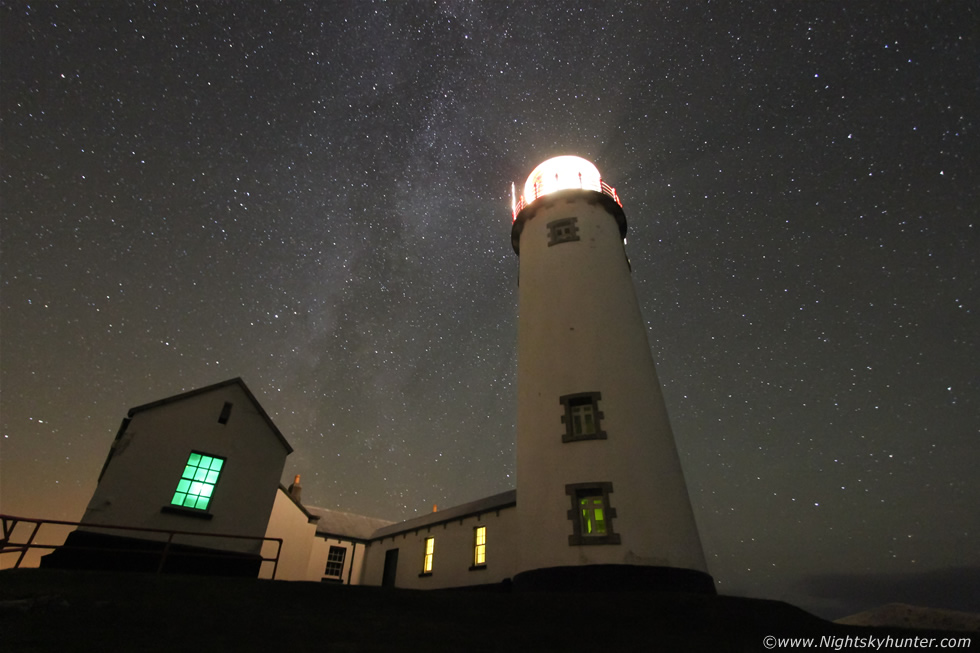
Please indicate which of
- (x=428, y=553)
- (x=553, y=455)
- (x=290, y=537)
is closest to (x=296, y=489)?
A: (x=290, y=537)

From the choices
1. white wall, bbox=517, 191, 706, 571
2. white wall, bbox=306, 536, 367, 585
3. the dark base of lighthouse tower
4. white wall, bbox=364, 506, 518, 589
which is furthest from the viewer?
white wall, bbox=306, 536, 367, 585

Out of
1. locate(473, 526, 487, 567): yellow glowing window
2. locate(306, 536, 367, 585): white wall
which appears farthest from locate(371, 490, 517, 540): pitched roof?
locate(306, 536, 367, 585): white wall

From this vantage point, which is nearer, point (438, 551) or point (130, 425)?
point (130, 425)

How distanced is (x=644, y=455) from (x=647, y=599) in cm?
394

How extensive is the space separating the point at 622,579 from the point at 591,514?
1.63 meters

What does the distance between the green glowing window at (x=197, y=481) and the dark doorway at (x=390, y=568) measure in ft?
36.2

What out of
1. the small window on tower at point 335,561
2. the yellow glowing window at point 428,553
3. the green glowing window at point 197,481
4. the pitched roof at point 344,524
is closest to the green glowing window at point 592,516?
the yellow glowing window at point 428,553

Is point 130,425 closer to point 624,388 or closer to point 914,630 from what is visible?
point 624,388

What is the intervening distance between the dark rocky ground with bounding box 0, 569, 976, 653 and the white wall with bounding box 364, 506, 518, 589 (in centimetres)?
678

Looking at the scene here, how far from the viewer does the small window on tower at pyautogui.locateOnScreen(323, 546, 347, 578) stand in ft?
83.7

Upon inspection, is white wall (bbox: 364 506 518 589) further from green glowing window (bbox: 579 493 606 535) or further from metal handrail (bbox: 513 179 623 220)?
metal handrail (bbox: 513 179 623 220)

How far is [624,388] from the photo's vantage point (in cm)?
1349

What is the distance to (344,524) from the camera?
2811cm

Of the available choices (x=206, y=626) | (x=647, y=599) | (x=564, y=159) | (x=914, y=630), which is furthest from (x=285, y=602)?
(x=564, y=159)
